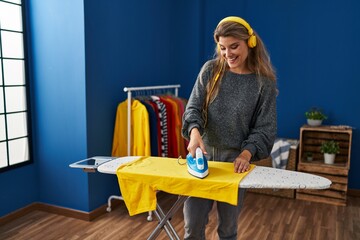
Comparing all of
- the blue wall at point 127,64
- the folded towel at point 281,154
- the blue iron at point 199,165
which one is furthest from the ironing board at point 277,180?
the folded towel at point 281,154

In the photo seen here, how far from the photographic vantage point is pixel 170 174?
1.54 m

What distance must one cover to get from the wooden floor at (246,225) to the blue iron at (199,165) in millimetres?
1188

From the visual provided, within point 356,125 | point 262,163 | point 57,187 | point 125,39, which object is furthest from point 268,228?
point 125,39

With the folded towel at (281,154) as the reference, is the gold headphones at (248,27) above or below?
above

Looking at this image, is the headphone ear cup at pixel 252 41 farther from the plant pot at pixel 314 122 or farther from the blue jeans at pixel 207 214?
the plant pot at pixel 314 122

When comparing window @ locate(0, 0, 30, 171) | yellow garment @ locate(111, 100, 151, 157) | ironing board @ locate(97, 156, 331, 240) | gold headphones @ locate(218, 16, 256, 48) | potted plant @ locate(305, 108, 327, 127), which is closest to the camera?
ironing board @ locate(97, 156, 331, 240)

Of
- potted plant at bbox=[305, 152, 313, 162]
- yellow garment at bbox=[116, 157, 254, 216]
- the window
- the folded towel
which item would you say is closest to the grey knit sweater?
yellow garment at bbox=[116, 157, 254, 216]

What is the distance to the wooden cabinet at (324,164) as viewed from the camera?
3209 millimetres

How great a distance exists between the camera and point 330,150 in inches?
129

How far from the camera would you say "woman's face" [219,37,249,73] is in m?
1.53

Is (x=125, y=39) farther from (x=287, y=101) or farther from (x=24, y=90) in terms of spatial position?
(x=287, y=101)

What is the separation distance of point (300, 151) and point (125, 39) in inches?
73.0

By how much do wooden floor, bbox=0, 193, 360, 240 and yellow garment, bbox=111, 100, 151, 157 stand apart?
1.68 ft

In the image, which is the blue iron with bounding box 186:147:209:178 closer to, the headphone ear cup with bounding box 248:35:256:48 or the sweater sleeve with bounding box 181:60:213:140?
the sweater sleeve with bounding box 181:60:213:140
